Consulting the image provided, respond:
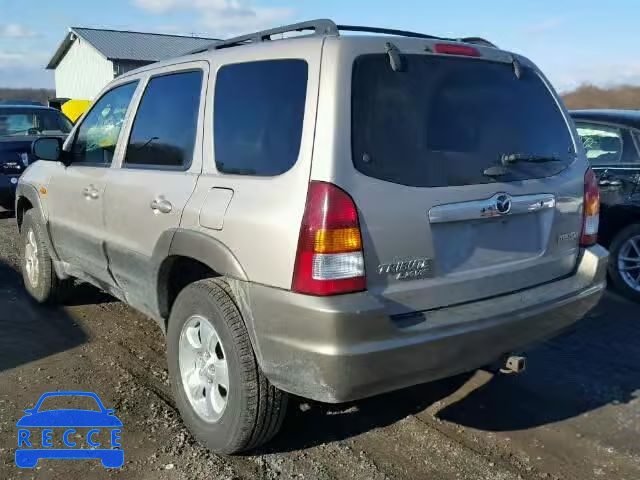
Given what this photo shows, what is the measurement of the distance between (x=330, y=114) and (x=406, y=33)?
85 centimetres

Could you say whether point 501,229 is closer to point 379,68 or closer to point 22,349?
point 379,68

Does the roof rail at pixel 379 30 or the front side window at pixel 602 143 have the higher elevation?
the roof rail at pixel 379 30

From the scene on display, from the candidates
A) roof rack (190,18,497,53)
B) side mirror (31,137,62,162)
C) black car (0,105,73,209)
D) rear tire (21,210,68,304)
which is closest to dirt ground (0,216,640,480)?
rear tire (21,210,68,304)

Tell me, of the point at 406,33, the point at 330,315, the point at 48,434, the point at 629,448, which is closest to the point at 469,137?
the point at 406,33

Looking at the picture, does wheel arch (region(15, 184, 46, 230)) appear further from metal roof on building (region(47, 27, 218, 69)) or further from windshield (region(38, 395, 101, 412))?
metal roof on building (region(47, 27, 218, 69))

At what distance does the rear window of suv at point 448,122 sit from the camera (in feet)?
8.78

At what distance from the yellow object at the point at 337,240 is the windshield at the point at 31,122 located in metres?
8.73

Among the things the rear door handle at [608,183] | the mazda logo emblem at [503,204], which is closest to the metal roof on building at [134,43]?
the rear door handle at [608,183]

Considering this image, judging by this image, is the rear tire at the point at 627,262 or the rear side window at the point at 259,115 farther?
the rear tire at the point at 627,262

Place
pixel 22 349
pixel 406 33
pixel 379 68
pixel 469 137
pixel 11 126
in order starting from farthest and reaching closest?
pixel 11 126
pixel 22 349
pixel 406 33
pixel 469 137
pixel 379 68

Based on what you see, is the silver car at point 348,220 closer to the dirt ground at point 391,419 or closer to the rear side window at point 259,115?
the rear side window at point 259,115

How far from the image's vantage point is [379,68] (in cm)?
274

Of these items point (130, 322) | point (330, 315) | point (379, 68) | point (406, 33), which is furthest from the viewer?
point (130, 322)

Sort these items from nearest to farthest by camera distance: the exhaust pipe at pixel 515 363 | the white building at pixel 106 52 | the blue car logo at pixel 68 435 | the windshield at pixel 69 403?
1. the exhaust pipe at pixel 515 363
2. the blue car logo at pixel 68 435
3. the windshield at pixel 69 403
4. the white building at pixel 106 52
